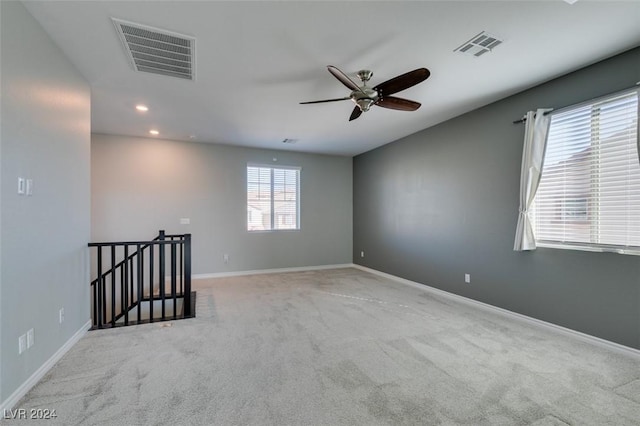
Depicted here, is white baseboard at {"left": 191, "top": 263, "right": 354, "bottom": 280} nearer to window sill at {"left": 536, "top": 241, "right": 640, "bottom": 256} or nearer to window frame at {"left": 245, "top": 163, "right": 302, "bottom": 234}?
window frame at {"left": 245, "top": 163, "right": 302, "bottom": 234}

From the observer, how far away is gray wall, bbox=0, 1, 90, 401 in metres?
1.81

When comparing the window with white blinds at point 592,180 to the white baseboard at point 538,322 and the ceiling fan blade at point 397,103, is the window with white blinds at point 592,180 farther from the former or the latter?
the ceiling fan blade at point 397,103

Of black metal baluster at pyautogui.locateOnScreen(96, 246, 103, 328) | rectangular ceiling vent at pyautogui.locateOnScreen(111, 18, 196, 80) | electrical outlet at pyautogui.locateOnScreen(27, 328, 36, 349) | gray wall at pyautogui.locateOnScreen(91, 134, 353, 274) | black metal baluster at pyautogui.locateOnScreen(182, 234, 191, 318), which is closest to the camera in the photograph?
electrical outlet at pyautogui.locateOnScreen(27, 328, 36, 349)

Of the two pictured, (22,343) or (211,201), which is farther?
(211,201)

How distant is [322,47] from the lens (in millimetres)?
→ 2463

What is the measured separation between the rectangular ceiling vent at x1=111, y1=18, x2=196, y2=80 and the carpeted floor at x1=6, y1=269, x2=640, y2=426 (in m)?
2.68

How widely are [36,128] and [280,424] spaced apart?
271cm

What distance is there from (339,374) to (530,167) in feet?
10.0

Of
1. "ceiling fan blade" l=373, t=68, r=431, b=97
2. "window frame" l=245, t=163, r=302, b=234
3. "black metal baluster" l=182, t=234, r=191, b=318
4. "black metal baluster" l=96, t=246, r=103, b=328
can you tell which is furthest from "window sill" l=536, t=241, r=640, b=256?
"black metal baluster" l=96, t=246, r=103, b=328

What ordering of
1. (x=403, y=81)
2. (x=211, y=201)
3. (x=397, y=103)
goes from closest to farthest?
(x=403, y=81) → (x=397, y=103) → (x=211, y=201)

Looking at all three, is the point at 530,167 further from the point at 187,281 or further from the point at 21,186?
the point at 21,186

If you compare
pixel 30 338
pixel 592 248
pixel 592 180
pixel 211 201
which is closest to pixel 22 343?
pixel 30 338

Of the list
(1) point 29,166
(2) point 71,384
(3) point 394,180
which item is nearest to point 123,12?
(1) point 29,166

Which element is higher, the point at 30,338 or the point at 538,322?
the point at 30,338
